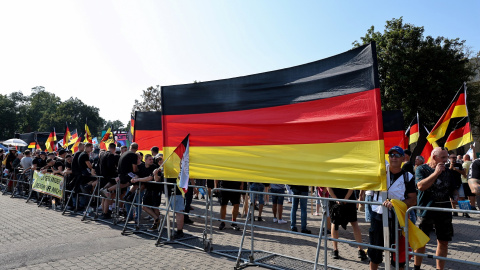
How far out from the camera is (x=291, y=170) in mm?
5191

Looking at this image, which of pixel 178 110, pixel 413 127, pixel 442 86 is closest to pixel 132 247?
pixel 178 110

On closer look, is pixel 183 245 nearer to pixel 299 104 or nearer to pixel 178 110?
pixel 178 110

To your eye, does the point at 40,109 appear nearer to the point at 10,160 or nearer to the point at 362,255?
the point at 10,160

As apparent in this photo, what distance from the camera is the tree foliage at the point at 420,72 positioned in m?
28.4

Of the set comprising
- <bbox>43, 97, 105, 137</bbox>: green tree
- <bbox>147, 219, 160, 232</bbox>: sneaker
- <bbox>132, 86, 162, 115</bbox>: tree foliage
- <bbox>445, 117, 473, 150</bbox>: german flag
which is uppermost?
<bbox>43, 97, 105, 137</bbox>: green tree

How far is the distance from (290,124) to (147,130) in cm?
611

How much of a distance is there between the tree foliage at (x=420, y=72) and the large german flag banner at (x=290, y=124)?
85.1ft

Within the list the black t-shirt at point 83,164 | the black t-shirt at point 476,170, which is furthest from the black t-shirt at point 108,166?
the black t-shirt at point 476,170

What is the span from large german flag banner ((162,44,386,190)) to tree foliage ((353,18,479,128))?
85.1ft

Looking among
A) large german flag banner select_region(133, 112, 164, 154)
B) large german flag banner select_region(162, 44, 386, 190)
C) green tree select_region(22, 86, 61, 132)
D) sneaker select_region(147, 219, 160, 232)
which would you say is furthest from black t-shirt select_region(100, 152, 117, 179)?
green tree select_region(22, 86, 61, 132)

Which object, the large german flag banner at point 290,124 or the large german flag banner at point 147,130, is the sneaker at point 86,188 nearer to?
the large german flag banner at point 147,130

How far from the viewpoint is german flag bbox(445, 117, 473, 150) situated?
299 inches

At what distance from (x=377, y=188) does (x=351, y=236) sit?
14.2 ft

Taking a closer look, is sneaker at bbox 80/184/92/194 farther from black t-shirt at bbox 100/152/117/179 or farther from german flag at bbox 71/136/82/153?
german flag at bbox 71/136/82/153
